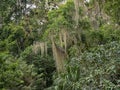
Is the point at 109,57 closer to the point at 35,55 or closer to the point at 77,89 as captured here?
the point at 77,89

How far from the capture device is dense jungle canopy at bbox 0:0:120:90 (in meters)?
7.72

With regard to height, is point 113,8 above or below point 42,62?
above

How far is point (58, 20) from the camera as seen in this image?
14.8 m

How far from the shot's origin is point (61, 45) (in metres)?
13.2

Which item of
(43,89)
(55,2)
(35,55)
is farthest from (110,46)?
(55,2)

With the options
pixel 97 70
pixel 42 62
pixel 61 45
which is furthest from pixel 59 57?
pixel 42 62

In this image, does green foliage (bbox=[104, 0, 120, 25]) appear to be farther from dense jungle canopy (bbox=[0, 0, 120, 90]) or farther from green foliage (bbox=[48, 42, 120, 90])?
green foliage (bbox=[48, 42, 120, 90])

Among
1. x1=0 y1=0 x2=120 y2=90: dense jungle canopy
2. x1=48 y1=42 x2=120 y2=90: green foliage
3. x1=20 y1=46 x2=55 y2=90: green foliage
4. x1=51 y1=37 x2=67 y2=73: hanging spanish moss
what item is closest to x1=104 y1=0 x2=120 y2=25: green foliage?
x1=0 y1=0 x2=120 y2=90: dense jungle canopy

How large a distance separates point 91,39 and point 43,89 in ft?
12.0

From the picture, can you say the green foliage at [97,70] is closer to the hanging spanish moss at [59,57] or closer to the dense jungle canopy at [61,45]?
the dense jungle canopy at [61,45]

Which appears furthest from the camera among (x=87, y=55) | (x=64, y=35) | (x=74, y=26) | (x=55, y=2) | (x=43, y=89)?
(x=55, y=2)

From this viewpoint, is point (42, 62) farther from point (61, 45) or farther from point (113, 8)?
point (113, 8)

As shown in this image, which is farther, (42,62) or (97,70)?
(42,62)

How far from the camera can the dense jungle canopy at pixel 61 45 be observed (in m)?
7.72
